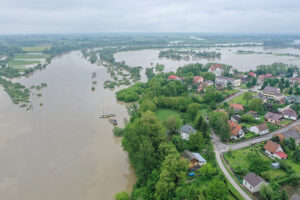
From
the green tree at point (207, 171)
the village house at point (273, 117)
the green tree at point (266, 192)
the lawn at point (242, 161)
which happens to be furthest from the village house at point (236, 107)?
the green tree at point (266, 192)

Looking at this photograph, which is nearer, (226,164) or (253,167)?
(253,167)

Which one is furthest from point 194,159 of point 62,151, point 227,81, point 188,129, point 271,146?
point 227,81

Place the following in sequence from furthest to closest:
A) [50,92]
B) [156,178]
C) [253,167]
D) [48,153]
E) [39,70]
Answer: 1. [39,70]
2. [50,92]
3. [48,153]
4. [253,167]
5. [156,178]

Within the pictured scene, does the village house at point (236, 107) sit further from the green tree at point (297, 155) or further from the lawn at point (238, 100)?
the green tree at point (297, 155)

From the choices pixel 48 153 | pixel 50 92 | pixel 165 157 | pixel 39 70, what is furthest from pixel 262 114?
pixel 39 70

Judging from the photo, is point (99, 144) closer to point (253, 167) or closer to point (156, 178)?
point (156, 178)

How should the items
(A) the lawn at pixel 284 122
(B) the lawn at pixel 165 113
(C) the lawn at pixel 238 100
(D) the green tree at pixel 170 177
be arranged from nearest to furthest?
(D) the green tree at pixel 170 177
(A) the lawn at pixel 284 122
(B) the lawn at pixel 165 113
(C) the lawn at pixel 238 100
